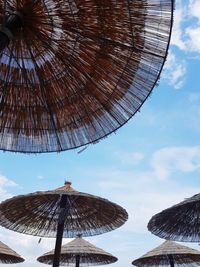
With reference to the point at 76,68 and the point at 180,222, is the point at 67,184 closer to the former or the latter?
the point at 180,222

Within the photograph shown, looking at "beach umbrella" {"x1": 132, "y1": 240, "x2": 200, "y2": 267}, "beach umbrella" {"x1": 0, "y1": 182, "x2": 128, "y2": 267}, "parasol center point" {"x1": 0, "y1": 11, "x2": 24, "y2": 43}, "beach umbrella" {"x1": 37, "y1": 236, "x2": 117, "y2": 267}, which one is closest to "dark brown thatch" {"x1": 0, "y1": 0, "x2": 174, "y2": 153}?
"parasol center point" {"x1": 0, "y1": 11, "x2": 24, "y2": 43}

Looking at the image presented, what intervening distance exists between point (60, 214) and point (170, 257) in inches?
261

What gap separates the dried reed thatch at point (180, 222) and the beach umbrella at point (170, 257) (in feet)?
12.8

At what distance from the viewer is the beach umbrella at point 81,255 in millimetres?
14609

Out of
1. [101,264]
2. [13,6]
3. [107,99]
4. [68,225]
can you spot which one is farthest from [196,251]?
[13,6]

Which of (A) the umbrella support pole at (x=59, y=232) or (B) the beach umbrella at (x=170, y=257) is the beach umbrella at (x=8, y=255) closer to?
(B) the beach umbrella at (x=170, y=257)

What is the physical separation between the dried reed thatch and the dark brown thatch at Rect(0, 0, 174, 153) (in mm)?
5120

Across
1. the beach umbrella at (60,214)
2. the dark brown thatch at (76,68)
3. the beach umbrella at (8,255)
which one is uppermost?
the beach umbrella at (8,255)

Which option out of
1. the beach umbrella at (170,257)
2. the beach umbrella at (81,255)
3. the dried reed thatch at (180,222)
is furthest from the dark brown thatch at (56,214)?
the beach umbrella at (170,257)

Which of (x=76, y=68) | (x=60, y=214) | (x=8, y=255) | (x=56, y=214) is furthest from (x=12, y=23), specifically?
(x=8, y=255)

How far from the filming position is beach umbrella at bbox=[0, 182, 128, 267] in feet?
34.5

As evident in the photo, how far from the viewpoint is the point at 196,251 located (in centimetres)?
1516

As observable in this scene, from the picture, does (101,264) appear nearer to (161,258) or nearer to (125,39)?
(161,258)

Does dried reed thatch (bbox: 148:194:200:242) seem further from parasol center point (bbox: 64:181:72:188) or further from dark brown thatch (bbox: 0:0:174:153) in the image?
dark brown thatch (bbox: 0:0:174:153)
